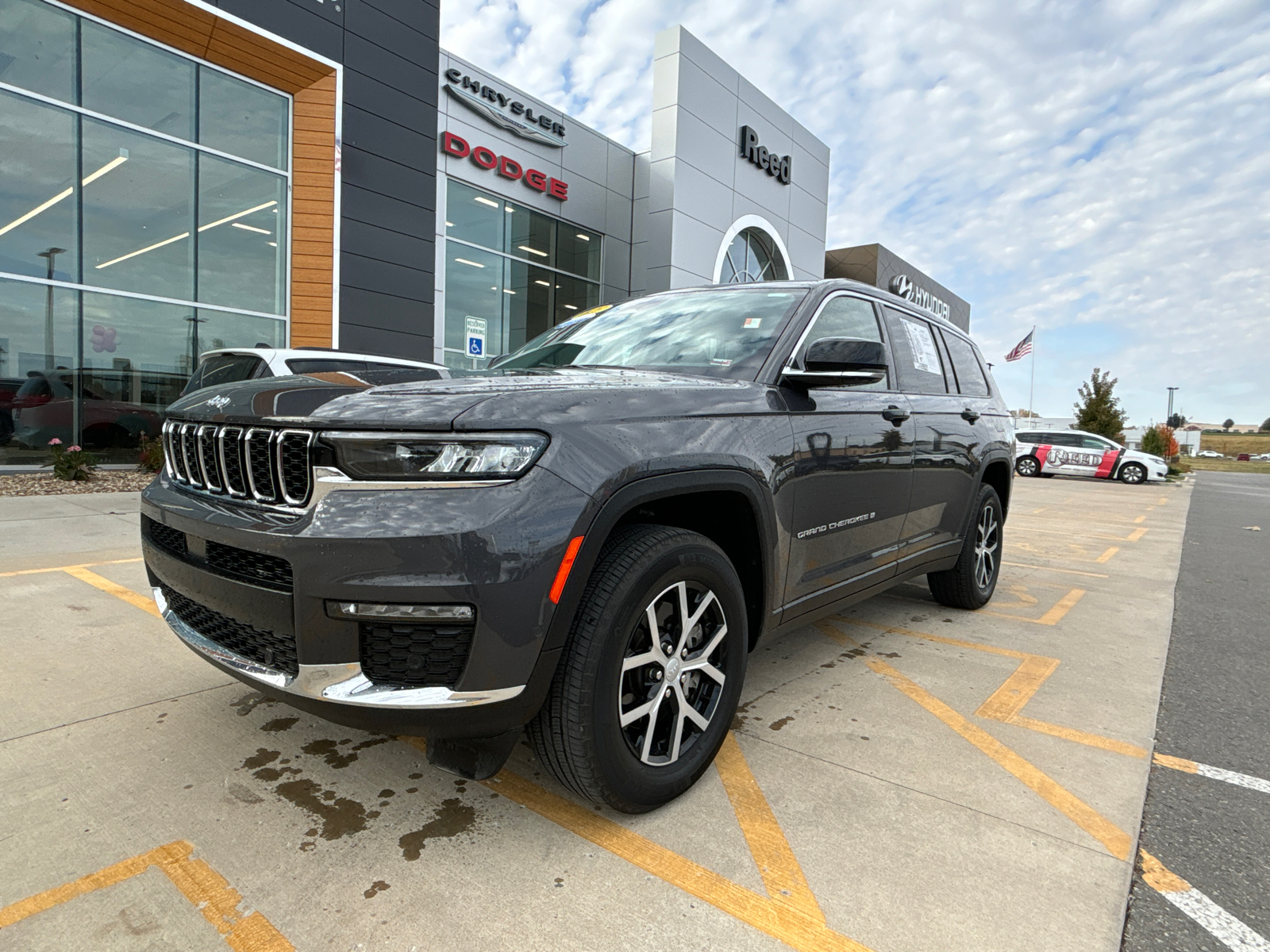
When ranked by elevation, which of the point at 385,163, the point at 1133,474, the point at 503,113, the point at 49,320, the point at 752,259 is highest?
the point at 503,113

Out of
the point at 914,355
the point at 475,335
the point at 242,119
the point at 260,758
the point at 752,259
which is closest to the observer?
the point at 260,758

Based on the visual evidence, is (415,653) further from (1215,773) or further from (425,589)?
(1215,773)

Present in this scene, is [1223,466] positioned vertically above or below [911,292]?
below

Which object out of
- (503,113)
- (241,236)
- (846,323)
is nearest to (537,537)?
(846,323)

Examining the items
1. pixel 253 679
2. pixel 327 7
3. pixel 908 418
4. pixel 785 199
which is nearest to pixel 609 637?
pixel 253 679

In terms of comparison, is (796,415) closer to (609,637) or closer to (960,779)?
(609,637)

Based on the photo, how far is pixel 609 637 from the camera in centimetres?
190

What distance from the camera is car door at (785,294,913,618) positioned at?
269cm

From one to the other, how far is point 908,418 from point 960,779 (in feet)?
5.45

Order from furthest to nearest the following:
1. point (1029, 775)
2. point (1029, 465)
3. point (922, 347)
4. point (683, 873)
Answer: point (1029, 465)
point (922, 347)
point (1029, 775)
point (683, 873)

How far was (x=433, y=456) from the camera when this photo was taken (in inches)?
69.6

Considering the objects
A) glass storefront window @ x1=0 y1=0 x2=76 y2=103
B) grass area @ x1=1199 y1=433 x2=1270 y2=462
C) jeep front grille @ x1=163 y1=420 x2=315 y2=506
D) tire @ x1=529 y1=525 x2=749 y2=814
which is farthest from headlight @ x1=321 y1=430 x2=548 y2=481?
grass area @ x1=1199 y1=433 x2=1270 y2=462

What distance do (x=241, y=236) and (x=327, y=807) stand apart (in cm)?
1205

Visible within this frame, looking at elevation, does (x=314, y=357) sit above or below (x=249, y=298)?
below
